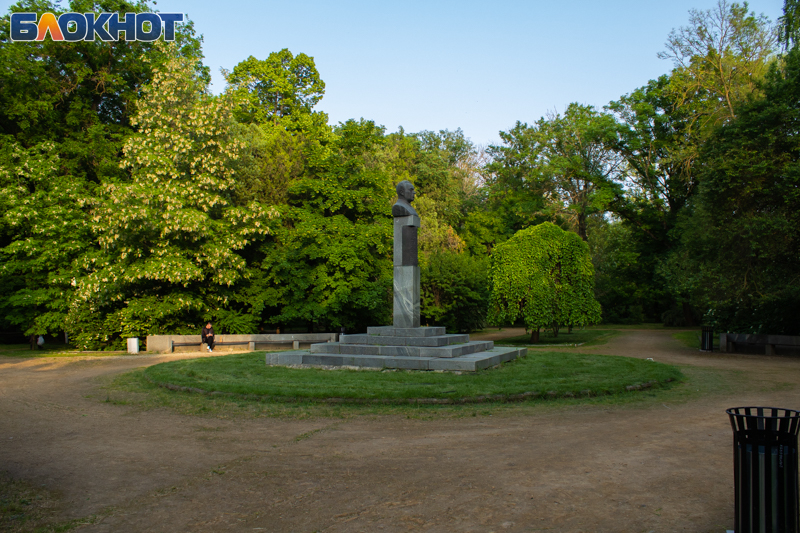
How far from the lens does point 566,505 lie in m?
4.61

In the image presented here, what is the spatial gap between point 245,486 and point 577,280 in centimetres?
2155

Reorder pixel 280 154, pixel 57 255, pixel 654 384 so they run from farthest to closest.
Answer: pixel 280 154 → pixel 57 255 → pixel 654 384

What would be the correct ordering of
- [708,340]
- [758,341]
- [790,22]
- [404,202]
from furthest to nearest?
[708,340], [758,341], [790,22], [404,202]

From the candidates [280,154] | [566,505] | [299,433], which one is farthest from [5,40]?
[566,505]

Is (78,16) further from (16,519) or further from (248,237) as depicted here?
(16,519)

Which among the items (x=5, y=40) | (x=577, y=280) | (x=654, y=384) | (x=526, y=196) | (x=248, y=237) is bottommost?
(x=654, y=384)

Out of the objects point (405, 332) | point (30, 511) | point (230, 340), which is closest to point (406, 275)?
point (405, 332)

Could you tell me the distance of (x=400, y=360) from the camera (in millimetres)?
13047

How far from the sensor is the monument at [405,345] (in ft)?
42.9

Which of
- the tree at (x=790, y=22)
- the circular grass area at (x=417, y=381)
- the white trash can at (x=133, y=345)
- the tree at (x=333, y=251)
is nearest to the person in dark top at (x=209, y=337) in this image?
the white trash can at (x=133, y=345)

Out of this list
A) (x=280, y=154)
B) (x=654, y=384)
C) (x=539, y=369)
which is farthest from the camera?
(x=280, y=154)

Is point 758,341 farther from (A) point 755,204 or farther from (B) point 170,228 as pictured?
(B) point 170,228

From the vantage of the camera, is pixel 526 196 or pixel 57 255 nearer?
pixel 57 255

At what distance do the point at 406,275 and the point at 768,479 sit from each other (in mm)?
11805
